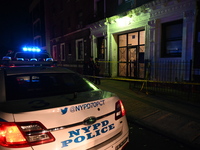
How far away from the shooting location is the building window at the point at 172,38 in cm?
830

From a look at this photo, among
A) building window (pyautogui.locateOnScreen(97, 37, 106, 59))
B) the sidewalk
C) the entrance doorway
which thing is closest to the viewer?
the sidewalk

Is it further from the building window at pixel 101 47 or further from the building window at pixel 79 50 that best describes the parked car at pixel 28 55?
the building window at pixel 79 50

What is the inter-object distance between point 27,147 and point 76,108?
68 cm

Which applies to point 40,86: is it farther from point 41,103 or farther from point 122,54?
point 122,54

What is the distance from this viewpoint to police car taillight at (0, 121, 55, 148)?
5.68 ft

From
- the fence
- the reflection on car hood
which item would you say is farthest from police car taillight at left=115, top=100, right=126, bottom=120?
the fence

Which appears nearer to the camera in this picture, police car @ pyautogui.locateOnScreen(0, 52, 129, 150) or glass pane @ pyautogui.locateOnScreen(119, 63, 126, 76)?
police car @ pyautogui.locateOnScreen(0, 52, 129, 150)

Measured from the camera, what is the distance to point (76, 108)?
2.05m

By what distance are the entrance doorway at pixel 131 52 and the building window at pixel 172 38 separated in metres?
1.79

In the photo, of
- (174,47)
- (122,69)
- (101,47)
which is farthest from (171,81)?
(101,47)

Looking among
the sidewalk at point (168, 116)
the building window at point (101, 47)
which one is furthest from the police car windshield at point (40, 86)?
the building window at point (101, 47)

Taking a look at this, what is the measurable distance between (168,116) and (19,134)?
14.1 ft

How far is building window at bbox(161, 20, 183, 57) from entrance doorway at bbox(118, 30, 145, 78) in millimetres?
1790

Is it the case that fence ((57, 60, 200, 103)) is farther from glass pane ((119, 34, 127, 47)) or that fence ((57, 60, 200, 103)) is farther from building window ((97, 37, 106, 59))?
building window ((97, 37, 106, 59))
